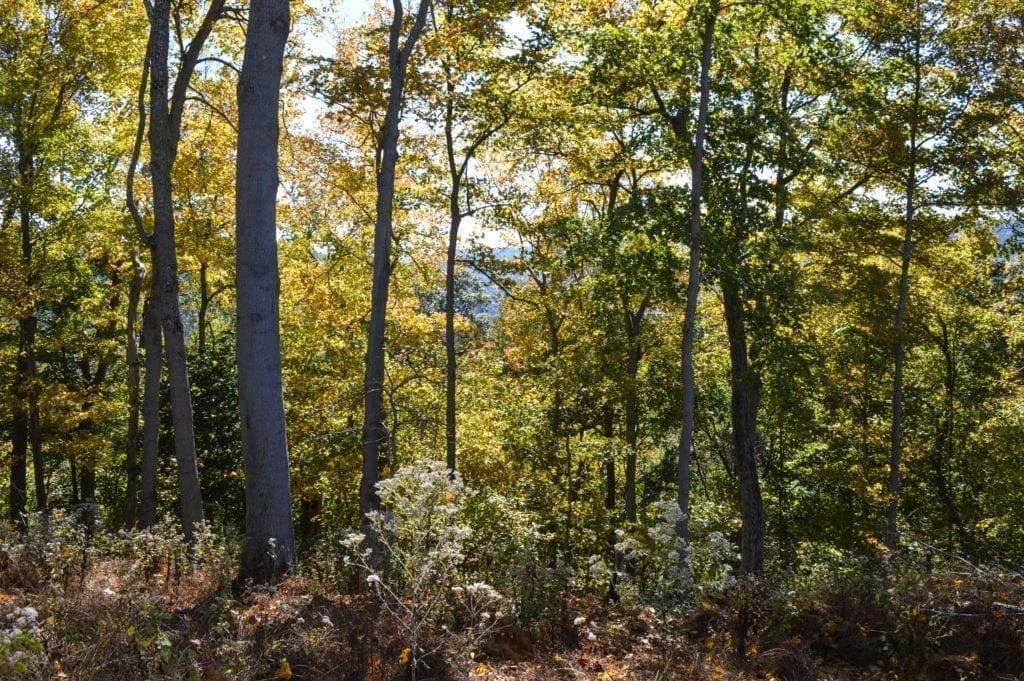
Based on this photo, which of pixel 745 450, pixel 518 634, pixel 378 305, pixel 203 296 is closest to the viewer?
pixel 518 634

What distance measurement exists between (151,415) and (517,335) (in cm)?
1084

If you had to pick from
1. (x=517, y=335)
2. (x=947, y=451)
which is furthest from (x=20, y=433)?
(x=947, y=451)

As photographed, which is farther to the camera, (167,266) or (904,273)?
(904,273)

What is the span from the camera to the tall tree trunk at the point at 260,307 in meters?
6.25

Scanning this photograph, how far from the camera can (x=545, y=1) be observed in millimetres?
11172

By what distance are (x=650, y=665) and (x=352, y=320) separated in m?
12.1

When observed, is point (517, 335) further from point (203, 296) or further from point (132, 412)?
point (132, 412)

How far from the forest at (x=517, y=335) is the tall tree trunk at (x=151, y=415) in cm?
5

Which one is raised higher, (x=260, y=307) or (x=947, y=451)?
(x=260, y=307)

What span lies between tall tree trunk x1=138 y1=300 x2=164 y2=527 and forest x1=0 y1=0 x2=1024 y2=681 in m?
0.05

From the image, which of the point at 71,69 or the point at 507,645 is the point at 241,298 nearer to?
the point at 507,645

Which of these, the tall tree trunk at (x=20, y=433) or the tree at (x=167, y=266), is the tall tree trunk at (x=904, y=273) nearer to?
the tree at (x=167, y=266)

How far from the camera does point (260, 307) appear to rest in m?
6.30

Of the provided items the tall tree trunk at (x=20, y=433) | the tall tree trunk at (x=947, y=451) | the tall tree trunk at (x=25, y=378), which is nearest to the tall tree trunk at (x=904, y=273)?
the tall tree trunk at (x=947, y=451)
